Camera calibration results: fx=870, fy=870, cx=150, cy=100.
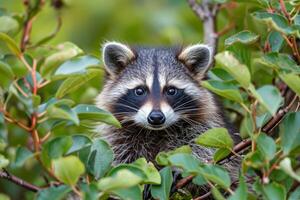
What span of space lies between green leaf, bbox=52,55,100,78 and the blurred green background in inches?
88.4

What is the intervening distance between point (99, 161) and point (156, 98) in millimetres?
2091

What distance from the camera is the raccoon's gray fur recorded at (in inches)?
303

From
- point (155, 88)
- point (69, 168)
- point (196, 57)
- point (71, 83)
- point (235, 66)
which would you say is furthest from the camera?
point (196, 57)

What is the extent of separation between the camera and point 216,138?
5.50 meters

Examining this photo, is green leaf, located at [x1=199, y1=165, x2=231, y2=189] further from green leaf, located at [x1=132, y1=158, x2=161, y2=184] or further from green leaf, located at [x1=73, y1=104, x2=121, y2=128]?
green leaf, located at [x1=73, y1=104, x2=121, y2=128]

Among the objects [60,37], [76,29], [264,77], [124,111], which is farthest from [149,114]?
[76,29]

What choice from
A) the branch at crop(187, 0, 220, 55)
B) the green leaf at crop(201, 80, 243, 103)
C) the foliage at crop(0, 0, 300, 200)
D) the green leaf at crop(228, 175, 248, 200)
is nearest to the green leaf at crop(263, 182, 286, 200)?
the foliage at crop(0, 0, 300, 200)

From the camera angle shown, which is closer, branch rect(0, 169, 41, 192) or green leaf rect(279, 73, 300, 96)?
green leaf rect(279, 73, 300, 96)

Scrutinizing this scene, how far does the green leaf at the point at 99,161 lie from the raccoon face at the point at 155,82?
1.86m

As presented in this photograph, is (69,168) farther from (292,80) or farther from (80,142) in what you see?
(292,80)

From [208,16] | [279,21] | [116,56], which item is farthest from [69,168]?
[208,16]

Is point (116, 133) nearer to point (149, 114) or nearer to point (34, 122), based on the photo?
point (149, 114)

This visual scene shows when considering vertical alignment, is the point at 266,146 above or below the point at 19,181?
above

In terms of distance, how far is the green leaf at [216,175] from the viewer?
5129mm
